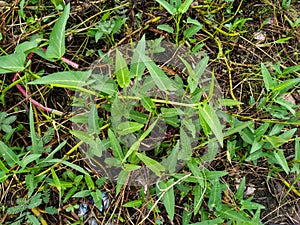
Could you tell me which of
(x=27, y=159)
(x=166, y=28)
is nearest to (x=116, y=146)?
(x=27, y=159)

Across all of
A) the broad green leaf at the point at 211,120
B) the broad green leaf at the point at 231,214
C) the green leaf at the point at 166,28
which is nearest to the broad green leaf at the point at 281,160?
the broad green leaf at the point at 231,214

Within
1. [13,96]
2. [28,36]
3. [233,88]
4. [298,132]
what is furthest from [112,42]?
[298,132]

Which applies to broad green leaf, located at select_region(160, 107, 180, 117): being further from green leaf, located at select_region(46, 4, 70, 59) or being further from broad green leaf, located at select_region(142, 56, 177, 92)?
green leaf, located at select_region(46, 4, 70, 59)

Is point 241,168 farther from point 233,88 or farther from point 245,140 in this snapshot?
point 233,88

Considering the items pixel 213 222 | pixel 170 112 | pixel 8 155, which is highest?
pixel 170 112

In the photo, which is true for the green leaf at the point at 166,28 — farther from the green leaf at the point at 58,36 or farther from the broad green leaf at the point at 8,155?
the broad green leaf at the point at 8,155

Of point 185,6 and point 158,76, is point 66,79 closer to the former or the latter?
point 158,76

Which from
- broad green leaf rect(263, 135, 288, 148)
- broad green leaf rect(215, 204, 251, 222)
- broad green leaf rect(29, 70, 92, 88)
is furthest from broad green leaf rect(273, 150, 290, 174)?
broad green leaf rect(29, 70, 92, 88)
